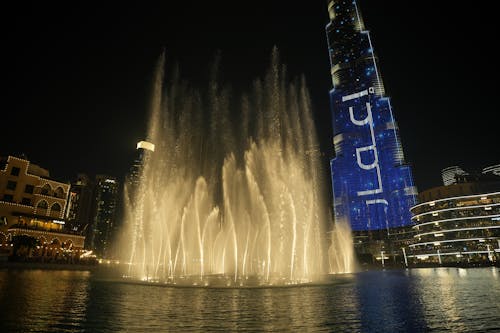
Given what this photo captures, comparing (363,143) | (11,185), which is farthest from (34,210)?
(363,143)

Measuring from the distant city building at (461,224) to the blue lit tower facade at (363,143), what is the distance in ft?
133

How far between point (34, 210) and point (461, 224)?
11413 centimetres

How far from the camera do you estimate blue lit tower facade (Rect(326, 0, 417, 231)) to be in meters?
146

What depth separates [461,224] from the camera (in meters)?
93.1

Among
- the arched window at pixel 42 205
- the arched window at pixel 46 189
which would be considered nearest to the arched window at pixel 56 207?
the arched window at pixel 42 205

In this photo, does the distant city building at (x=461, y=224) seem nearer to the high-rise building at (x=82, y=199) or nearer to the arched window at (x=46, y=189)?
the arched window at (x=46, y=189)

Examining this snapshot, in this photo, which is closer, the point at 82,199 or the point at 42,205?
the point at 42,205

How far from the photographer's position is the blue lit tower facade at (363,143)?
481ft

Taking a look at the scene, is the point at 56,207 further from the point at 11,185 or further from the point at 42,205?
the point at 11,185

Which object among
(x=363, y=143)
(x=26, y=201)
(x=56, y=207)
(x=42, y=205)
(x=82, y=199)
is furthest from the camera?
(x=363, y=143)

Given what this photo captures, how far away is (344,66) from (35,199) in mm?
165133

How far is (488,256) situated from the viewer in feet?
285

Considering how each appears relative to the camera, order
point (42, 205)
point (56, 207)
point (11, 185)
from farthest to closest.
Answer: point (56, 207), point (42, 205), point (11, 185)

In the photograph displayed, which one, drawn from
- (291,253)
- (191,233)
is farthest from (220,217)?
Answer: (291,253)
